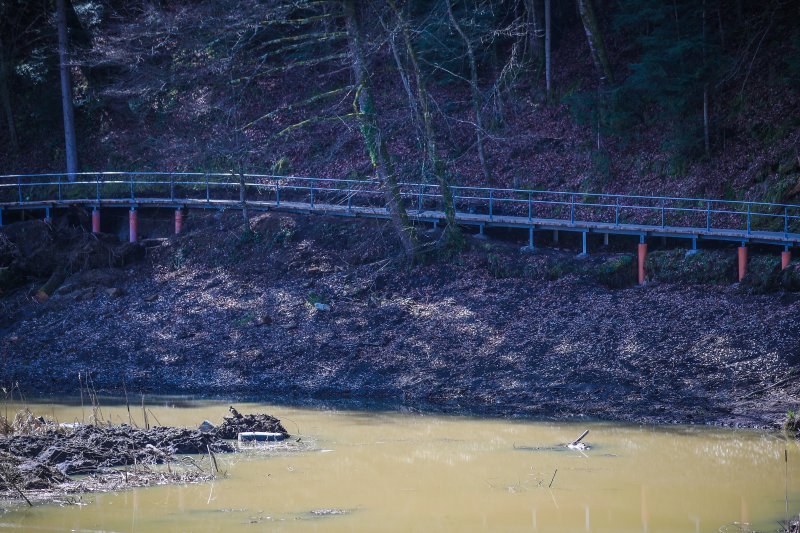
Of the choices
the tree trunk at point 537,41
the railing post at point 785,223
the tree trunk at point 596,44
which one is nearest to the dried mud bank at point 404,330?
the railing post at point 785,223

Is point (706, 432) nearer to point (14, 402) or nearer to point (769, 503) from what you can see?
point (769, 503)

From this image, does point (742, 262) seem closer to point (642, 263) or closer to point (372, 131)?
point (642, 263)

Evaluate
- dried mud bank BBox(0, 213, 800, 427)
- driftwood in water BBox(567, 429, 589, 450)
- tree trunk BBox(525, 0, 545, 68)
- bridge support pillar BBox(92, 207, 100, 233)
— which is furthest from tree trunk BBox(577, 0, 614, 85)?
driftwood in water BBox(567, 429, 589, 450)

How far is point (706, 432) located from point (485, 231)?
38.0 ft

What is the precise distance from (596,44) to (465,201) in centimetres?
637

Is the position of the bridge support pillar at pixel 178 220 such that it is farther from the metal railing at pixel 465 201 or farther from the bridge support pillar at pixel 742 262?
the bridge support pillar at pixel 742 262

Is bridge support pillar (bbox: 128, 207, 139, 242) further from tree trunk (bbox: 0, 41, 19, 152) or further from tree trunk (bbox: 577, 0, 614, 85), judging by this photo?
tree trunk (bbox: 577, 0, 614, 85)

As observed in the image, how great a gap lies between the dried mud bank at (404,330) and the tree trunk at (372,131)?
88 centimetres

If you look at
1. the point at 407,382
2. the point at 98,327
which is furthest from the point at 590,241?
the point at 98,327

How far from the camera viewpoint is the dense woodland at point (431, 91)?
85.9 feet

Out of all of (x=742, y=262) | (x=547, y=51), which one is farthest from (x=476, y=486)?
(x=547, y=51)

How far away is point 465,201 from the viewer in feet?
95.5

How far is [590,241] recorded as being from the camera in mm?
25656

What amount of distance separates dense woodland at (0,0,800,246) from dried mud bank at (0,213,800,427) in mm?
2962
